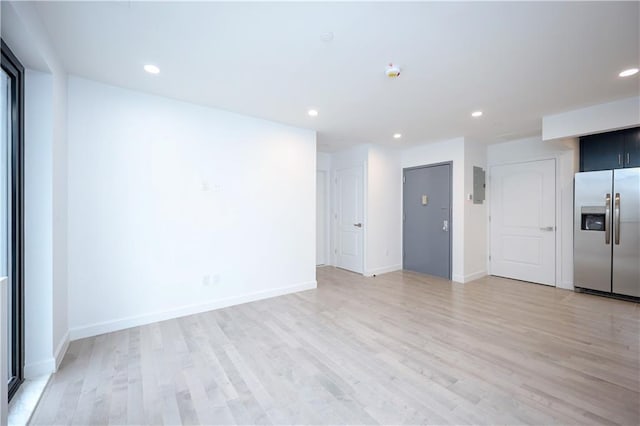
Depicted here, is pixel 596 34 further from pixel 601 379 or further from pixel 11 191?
pixel 11 191

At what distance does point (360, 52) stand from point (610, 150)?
14.1 feet

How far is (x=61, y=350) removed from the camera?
229 cm

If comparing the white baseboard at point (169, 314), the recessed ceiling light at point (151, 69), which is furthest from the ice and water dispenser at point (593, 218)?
the recessed ceiling light at point (151, 69)

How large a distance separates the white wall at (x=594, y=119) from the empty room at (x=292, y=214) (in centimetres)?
2

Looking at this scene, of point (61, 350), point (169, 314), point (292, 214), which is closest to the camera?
point (61, 350)

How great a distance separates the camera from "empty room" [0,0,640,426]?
1772 millimetres

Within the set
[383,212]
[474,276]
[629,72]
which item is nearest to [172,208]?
[383,212]

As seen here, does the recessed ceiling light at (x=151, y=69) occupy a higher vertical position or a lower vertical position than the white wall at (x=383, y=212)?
higher

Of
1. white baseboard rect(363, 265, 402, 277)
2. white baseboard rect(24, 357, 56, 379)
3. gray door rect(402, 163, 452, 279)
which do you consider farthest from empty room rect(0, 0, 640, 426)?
white baseboard rect(363, 265, 402, 277)

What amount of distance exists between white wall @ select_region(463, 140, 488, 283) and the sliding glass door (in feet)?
18.2

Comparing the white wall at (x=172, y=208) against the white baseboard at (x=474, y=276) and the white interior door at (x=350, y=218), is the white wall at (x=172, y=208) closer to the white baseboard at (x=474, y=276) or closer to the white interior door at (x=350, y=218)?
the white interior door at (x=350, y=218)

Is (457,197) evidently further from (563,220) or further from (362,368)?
(362,368)

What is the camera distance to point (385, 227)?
5523 mm

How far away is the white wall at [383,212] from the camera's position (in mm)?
5230
